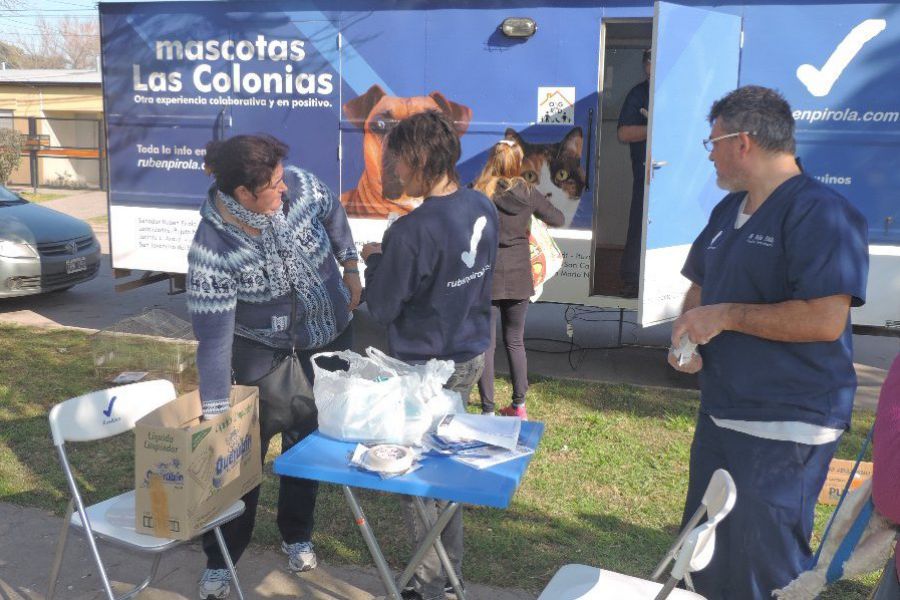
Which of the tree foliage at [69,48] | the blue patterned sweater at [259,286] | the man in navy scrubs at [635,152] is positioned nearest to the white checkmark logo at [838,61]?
the man in navy scrubs at [635,152]

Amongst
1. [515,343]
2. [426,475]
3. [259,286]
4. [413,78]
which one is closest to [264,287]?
[259,286]

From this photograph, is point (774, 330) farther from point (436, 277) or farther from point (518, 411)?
point (518, 411)

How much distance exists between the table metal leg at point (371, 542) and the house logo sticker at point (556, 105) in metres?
3.67

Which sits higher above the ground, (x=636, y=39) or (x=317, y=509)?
(x=636, y=39)

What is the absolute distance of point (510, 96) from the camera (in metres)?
→ 5.72

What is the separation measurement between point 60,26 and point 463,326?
38558 millimetres

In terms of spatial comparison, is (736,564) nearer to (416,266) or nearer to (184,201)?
(416,266)

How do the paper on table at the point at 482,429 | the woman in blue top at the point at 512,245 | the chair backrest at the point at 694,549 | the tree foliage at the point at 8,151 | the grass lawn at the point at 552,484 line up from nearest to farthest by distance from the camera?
the chair backrest at the point at 694,549 < the paper on table at the point at 482,429 < the grass lawn at the point at 552,484 < the woman in blue top at the point at 512,245 < the tree foliage at the point at 8,151

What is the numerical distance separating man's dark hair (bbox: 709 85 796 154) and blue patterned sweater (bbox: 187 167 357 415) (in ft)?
5.02

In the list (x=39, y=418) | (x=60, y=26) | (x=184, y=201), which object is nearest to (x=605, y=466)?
(x=39, y=418)

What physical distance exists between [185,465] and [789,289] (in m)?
1.80

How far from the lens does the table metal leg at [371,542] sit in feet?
8.21

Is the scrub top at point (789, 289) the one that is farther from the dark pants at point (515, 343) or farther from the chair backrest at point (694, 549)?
the dark pants at point (515, 343)

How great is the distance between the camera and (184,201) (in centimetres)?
668
